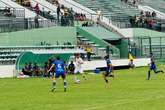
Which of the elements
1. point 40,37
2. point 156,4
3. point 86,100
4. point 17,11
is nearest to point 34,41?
point 40,37

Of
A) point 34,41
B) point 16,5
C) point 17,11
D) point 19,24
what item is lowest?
point 34,41

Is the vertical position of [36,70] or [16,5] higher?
[16,5]

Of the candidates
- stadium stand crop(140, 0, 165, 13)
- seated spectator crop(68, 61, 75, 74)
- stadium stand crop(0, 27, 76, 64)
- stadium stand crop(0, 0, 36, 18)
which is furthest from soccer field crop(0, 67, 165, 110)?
stadium stand crop(140, 0, 165, 13)

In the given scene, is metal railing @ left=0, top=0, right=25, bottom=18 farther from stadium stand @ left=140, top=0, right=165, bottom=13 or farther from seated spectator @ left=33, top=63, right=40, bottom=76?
stadium stand @ left=140, top=0, right=165, bottom=13

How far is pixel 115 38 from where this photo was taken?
221 ft

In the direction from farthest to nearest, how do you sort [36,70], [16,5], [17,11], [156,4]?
[156,4], [16,5], [17,11], [36,70]

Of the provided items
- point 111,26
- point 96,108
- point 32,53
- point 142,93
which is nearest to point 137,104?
point 96,108

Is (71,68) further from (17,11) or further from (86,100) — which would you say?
(86,100)

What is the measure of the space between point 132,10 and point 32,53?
3506cm

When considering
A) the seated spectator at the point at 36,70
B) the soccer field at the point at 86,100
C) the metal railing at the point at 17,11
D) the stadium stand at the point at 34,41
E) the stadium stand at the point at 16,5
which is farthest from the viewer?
the stadium stand at the point at 16,5

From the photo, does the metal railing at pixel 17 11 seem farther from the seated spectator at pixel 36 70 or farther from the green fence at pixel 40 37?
the seated spectator at pixel 36 70

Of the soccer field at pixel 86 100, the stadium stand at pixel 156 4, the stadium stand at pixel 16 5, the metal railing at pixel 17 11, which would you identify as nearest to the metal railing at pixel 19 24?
the metal railing at pixel 17 11

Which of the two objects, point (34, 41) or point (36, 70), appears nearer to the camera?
point (36, 70)

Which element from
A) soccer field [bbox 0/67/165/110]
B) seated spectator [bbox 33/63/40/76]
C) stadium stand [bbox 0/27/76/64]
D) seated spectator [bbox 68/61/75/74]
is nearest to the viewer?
soccer field [bbox 0/67/165/110]
